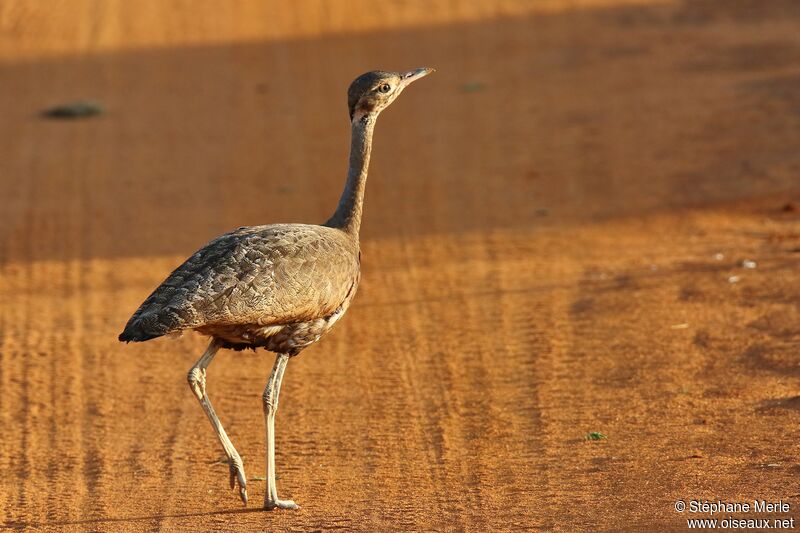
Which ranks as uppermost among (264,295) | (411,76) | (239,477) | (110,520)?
(411,76)

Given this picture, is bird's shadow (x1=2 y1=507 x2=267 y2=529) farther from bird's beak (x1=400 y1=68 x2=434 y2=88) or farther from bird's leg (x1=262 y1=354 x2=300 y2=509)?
bird's beak (x1=400 y1=68 x2=434 y2=88)

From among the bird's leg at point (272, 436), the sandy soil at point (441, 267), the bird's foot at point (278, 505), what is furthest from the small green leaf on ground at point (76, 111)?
the bird's foot at point (278, 505)

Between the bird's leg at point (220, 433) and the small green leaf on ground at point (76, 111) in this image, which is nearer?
the bird's leg at point (220, 433)

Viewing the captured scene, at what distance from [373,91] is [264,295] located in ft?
5.39

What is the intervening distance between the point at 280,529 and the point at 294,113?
1358 centimetres

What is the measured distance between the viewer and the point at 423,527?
688cm

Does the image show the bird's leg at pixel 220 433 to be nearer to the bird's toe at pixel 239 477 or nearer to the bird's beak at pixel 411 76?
the bird's toe at pixel 239 477

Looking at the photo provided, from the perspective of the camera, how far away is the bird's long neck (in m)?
7.96

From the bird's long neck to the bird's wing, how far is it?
36cm

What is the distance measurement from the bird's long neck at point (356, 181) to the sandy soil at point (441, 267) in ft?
5.04

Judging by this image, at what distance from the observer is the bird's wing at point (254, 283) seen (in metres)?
6.70

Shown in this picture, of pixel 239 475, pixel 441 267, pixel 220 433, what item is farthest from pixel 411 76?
pixel 441 267

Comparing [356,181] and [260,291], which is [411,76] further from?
[260,291]

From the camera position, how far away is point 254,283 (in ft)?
22.8
